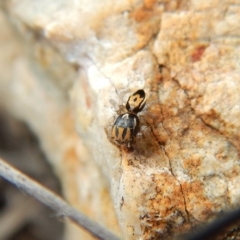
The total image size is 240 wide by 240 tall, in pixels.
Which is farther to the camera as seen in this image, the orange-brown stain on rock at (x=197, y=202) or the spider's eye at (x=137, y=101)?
the spider's eye at (x=137, y=101)

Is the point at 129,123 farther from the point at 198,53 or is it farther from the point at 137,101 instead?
the point at 198,53

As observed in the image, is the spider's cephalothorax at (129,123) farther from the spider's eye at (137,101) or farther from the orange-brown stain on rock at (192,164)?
the orange-brown stain on rock at (192,164)

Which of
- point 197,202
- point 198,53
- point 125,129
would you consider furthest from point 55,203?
point 198,53

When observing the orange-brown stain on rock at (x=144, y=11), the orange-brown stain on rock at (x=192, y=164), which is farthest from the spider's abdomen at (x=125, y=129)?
the orange-brown stain on rock at (x=144, y=11)

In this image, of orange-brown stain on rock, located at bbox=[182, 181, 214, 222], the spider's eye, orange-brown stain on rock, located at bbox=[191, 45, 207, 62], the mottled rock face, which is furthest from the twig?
orange-brown stain on rock, located at bbox=[191, 45, 207, 62]

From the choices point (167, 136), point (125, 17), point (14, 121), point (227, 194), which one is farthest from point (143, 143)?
point (14, 121)

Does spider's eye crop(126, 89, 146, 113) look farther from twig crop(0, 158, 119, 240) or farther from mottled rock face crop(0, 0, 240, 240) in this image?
twig crop(0, 158, 119, 240)

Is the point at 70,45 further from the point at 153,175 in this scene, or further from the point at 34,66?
the point at 153,175
